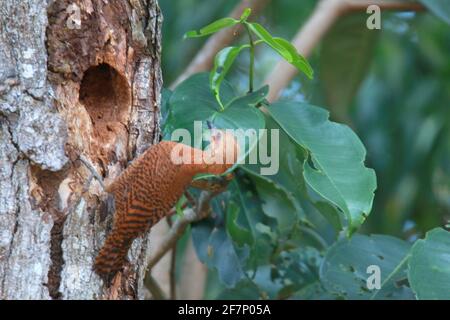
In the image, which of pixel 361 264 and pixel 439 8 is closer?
pixel 361 264

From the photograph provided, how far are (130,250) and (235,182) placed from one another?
0.68 metres

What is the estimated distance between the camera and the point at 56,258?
6.16ft

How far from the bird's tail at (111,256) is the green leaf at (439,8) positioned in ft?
5.57

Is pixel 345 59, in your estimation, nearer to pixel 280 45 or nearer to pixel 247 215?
pixel 247 215

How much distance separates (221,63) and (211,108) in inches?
6.7

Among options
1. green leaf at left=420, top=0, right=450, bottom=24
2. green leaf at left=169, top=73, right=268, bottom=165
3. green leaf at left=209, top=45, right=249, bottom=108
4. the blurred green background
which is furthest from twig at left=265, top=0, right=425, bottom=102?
the blurred green background

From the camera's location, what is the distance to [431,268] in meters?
2.00

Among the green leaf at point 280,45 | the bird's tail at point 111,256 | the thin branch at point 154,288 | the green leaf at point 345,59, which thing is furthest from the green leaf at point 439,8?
the bird's tail at point 111,256

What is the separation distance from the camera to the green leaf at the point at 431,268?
6.47 ft

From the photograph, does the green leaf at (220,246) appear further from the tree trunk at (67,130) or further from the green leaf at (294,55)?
the green leaf at (294,55)

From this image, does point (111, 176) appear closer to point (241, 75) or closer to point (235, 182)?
point (235, 182)

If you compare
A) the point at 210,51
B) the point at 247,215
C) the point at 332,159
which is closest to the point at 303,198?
the point at 247,215
